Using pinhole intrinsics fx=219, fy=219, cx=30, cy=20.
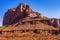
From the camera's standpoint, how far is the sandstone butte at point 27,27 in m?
111

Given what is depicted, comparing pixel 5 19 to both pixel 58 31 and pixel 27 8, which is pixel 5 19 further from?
pixel 58 31

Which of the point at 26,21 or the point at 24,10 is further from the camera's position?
the point at 24,10

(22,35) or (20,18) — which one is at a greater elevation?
(20,18)

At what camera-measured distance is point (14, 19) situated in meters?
162

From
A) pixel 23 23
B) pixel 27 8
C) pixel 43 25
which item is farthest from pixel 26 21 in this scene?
pixel 27 8

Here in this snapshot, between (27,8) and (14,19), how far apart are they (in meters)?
13.4

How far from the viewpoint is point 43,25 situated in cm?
13525

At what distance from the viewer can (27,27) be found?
130750mm

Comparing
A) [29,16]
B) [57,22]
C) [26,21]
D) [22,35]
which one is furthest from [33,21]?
[57,22]

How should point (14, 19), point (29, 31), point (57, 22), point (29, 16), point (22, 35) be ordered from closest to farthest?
point (22, 35) < point (29, 31) < point (29, 16) < point (14, 19) < point (57, 22)

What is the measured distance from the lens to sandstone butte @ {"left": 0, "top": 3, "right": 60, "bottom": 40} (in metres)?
111

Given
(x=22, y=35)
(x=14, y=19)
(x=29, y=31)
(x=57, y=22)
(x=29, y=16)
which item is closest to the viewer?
(x=22, y=35)

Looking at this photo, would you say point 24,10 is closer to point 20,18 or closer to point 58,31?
point 20,18

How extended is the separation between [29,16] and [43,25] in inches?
760
